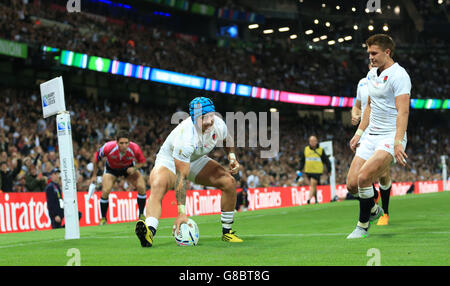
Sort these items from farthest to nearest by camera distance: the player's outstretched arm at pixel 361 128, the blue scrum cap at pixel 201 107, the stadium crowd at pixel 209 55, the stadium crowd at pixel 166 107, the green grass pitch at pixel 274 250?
the stadium crowd at pixel 209 55 < the stadium crowd at pixel 166 107 < the player's outstretched arm at pixel 361 128 < the blue scrum cap at pixel 201 107 < the green grass pitch at pixel 274 250

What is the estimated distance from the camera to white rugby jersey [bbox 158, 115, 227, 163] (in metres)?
7.71

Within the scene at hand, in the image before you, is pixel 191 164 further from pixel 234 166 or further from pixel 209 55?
pixel 209 55

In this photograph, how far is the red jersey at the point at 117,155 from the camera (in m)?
14.3

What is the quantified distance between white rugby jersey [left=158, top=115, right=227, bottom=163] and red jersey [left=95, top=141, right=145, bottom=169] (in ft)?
18.7

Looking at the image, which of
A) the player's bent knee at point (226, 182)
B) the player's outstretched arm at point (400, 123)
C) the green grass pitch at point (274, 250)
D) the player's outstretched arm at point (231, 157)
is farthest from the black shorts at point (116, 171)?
the player's outstretched arm at point (400, 123)

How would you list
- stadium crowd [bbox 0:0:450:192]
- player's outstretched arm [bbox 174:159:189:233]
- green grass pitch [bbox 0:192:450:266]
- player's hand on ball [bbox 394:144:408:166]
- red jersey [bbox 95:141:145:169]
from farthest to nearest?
stadium crowd [bbox 0:0:450:192] < red jersey [bbox 95:141:145:169] < player's outstretched arm [bbox 174:159:189:233] < player's hand on ball [bbox 394:144:408:166] < green grass pitch [bbox 0:192:450:266]

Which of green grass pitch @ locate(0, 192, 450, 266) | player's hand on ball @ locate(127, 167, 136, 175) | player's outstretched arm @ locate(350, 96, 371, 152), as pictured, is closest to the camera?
green grass pitch @ locate(0, 192, 450, 266)

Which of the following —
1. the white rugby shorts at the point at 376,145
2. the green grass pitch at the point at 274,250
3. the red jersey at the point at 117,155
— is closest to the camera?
the green grass pitch at the point at 274,250

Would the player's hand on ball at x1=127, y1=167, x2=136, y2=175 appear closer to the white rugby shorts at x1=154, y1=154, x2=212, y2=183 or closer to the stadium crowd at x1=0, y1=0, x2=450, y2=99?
the white rugby shorts at x1=154, y1=154, x2=212, y2=183

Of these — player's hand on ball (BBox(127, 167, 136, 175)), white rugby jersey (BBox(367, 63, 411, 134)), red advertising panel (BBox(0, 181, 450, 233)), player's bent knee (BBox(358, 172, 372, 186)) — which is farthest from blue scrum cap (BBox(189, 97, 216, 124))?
player's hand on ball (BBox(127, 167, 136, 175))

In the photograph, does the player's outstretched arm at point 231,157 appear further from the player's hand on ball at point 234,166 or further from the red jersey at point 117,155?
the red jersey at point 117,155

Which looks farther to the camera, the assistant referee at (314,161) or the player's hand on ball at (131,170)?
the assistant referee at (314,161)

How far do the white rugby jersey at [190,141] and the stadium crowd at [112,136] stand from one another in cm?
914

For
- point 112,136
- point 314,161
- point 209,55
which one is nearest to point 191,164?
point 314,161
